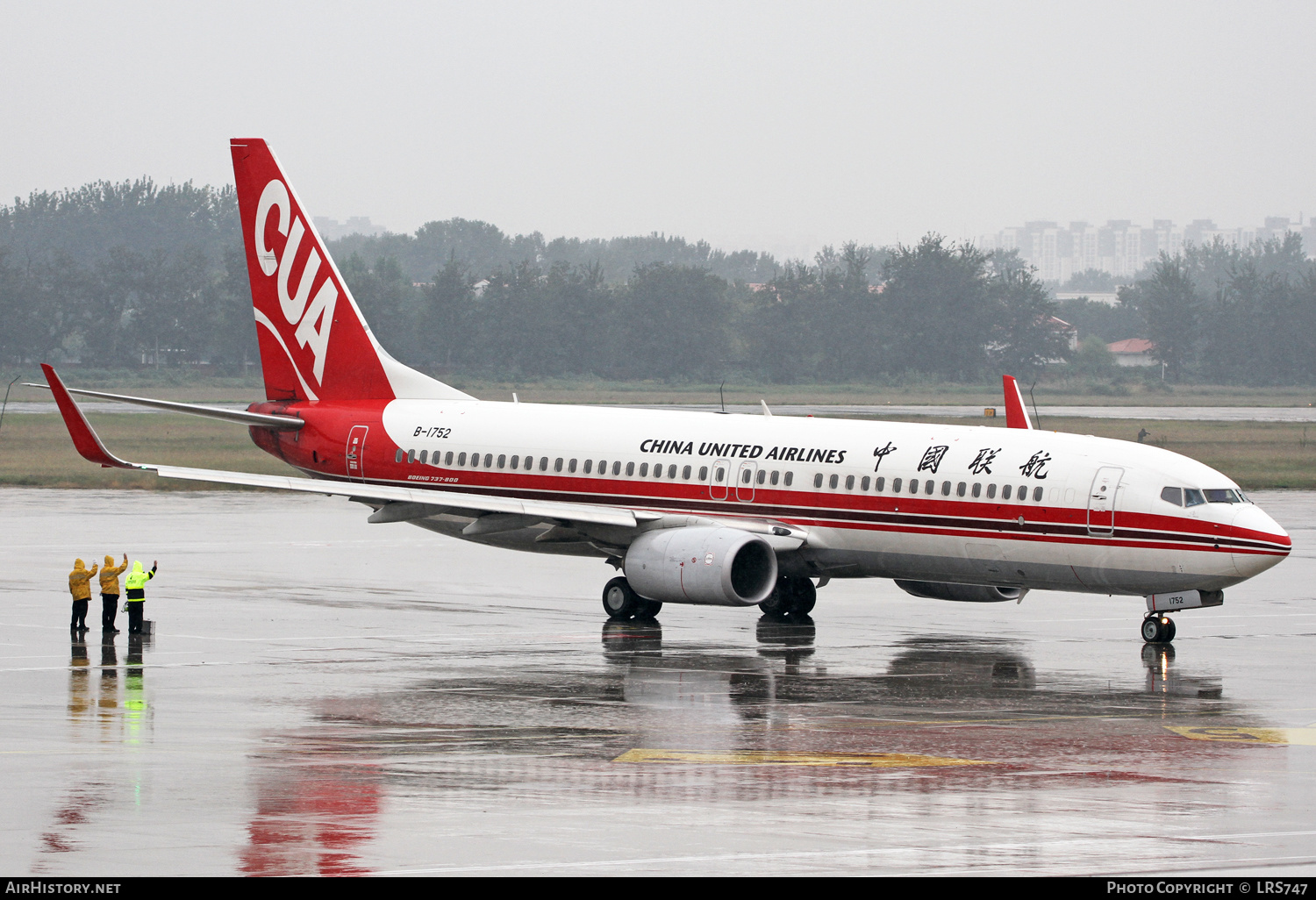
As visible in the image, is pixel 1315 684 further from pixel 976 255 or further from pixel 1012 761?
pixel 976 255

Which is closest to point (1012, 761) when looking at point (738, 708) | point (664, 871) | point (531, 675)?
point (738, 708)

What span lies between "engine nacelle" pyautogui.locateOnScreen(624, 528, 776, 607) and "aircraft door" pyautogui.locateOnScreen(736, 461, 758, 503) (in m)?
1.64

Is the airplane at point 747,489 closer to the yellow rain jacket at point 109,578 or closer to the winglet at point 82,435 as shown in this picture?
the winglet at point 82,435

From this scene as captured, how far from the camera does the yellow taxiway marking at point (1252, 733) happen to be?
71.7ft

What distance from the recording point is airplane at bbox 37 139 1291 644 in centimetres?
3061

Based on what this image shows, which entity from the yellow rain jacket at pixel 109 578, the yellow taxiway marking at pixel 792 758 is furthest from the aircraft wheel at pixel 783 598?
the yellow taxiway marking at pixel 792 758

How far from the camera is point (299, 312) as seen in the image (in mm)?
41125

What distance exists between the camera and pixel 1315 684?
2655cm

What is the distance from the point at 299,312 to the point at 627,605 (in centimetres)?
1186

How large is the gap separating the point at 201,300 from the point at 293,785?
164212 millimetres

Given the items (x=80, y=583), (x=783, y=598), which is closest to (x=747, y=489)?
(x=783, y=598)

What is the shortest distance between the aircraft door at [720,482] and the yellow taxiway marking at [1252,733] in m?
12.7

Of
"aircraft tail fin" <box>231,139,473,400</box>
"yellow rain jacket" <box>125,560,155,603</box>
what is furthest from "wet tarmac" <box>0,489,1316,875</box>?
"aircraft tail fin" <box>231,139,473,400</box>

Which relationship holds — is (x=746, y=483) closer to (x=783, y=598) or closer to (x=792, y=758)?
(x=783, y=598)
